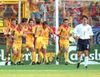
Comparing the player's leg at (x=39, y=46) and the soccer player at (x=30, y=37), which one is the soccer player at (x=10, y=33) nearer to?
the soccer player at (x=30, y=37)

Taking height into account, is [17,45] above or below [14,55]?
above

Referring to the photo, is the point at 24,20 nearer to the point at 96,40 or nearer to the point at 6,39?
the point at 6,39

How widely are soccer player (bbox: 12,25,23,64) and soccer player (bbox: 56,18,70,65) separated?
1.81 meters

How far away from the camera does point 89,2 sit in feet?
88.2

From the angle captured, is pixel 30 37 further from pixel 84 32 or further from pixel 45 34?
pixel 84 32

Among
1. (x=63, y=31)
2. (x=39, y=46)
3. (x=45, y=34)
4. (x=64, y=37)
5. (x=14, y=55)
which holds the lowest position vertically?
(x=14, y=55)

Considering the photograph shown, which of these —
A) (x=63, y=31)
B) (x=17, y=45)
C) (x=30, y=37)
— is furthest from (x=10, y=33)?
(x=63, y=31)

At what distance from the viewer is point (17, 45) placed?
26359 millimetres

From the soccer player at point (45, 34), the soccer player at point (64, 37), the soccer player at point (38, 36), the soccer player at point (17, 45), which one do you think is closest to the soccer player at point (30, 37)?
the soccer player at point (38, 36)

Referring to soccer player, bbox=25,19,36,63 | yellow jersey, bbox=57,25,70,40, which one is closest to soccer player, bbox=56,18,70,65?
yellow jersey, bbox=57,25,70,40

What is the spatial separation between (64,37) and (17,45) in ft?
7.09

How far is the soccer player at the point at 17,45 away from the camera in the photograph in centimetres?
2620

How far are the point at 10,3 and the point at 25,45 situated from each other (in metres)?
2.15

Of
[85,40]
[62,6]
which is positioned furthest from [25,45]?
[85,40]
